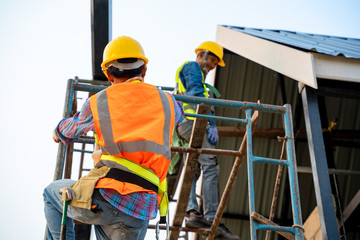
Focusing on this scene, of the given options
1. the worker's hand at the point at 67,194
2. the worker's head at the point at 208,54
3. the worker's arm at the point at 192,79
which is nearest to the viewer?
the worker's hand at the point at 67,194

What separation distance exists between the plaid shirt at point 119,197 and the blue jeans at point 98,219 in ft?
0.21

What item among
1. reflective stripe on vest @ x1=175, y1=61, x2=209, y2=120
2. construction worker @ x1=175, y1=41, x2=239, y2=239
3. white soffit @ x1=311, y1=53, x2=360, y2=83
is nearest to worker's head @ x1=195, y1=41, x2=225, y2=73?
construction worker @ x1=175, y1=41, x2=239, y2=239

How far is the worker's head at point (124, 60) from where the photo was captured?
12.4 ft

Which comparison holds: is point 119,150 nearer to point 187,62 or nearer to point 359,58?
point 187,62

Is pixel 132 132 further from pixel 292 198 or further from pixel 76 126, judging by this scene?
pixel 292 198

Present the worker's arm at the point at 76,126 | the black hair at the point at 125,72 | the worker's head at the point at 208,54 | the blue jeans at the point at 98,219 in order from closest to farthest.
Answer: the blue jeans at the point at 98,219 < the worker's arm at the point at 76,126 < the black hair at the point at 125,72 < the worker's head at the point at 208,54

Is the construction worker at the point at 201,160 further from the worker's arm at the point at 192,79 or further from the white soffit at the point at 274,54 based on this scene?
the white soffit at the point at 274,54

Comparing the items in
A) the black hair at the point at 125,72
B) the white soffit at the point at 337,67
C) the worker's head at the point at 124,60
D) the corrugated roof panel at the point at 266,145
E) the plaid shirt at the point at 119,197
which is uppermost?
the worker's head at the point at 124,60

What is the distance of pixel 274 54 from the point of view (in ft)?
25.4

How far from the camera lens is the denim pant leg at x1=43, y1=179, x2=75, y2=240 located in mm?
3611

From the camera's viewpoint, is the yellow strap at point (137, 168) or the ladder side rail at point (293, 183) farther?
the ladder side rail at point (293, 183)

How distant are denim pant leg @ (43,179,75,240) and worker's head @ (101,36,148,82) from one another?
0.87 meters

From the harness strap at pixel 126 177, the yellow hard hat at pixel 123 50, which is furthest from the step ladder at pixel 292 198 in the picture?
the yellow hard hat at pixel 123 50

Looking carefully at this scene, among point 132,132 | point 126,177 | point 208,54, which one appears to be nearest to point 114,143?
point 132,132
